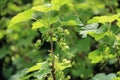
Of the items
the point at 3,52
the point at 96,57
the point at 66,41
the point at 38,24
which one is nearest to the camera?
the point at 38,24

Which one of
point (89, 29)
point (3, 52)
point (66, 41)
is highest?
point (89, 29)

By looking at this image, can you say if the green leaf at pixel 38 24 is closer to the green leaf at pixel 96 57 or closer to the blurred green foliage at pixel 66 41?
the blurred green foliage at pixel 66 41

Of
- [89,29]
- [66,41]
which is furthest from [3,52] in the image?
[89,29]

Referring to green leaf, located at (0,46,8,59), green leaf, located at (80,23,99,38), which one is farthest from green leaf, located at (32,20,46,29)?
green leaf, located at (0,46,8,59)

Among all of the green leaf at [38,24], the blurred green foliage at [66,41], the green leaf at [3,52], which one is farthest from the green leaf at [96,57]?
the green leaf at [3,52]

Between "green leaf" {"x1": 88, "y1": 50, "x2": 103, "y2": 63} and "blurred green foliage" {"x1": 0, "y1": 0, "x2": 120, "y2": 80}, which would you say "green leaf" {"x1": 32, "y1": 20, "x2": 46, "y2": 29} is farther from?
"green leaf" {"x1": 88, "y1": 50, "x2": 103, "y2": 63}

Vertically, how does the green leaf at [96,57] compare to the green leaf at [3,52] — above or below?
above

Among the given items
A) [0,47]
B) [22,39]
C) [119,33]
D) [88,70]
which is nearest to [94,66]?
[88,70]

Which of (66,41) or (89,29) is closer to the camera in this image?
(89,29)

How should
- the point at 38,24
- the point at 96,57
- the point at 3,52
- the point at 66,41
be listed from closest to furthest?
1. the point at 38,24
2. the point at 96,57
3. the point at 66,41
4. the point at 3,52

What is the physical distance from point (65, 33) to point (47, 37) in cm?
7

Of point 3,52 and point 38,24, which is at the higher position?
point 38,24

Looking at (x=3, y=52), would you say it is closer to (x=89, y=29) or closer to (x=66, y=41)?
(x=66, y=41)

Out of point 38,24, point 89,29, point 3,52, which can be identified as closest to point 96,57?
point 89,29
